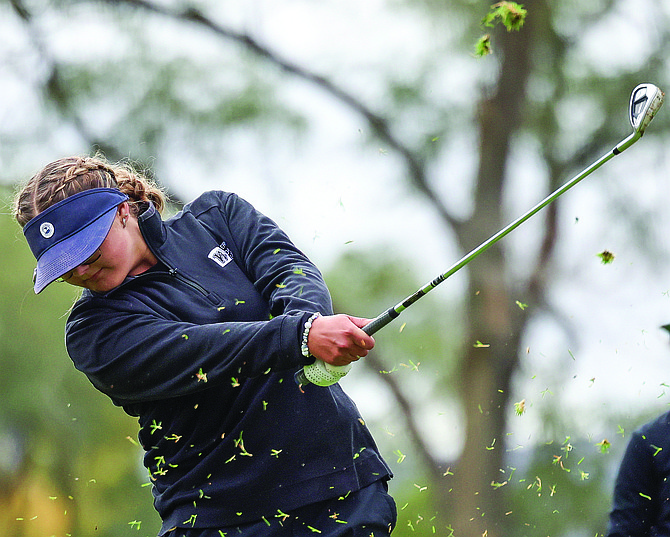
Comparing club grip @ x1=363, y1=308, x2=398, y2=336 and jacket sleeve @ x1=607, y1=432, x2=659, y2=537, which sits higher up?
club grip @ x1=363, y1=308, x2=398, y2=336

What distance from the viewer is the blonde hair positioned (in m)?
2.26

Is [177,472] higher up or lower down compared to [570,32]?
lower down

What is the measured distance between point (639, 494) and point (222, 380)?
1.56m

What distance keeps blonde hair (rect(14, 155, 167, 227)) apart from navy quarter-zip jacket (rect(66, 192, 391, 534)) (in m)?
0.11

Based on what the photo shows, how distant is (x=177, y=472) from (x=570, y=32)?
18.5 feet

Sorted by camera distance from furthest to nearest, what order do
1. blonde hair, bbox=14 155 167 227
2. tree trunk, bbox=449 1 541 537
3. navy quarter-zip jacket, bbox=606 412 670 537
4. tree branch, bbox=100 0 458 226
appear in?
tree branch, bbox=100 0 458 226
tree trunk, bbox=449 1 541 537
navy quarter-zip jacket, bbox=606 412 670 537
blonde hair, bbox=14 155 167 227

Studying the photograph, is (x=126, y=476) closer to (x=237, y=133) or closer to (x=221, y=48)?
(x=237, y=133)

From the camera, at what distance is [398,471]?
6.98m

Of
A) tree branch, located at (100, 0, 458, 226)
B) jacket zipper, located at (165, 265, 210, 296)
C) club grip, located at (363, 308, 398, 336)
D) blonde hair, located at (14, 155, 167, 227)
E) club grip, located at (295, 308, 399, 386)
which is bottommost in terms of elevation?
club grip, located at (295, 308, 399, 386)

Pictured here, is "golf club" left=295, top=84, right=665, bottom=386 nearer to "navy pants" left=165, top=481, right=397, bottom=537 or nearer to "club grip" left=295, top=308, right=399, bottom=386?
"club grip" left=295, top=308, right=399, bottom=386

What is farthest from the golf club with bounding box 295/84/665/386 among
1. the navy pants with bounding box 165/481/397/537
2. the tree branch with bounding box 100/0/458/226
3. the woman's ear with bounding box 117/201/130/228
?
the tree branch with bounding box 100/0/458/226

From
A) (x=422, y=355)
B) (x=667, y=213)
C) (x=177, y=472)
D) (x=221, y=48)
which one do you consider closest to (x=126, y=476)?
(x=422, y=355)

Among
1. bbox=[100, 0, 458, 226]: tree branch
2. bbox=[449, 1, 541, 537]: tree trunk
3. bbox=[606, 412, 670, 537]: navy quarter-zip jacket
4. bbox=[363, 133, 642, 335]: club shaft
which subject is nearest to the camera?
bbox=[363, 133, 642, 335]: club shaft

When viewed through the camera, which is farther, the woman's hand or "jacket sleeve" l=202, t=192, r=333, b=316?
"jacket sleeve" l=202, t=192, r=333, b=316
